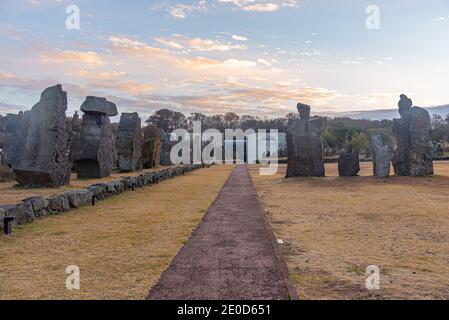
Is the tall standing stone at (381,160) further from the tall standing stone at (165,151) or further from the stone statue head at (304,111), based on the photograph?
the tall standing stone at (165,151)

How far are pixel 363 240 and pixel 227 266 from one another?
3351mm

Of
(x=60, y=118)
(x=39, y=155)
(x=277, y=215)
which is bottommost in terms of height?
(x=277, y=215)

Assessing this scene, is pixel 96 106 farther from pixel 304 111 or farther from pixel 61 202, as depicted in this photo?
pixel 304 111

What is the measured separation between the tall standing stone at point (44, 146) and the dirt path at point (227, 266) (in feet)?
27.2

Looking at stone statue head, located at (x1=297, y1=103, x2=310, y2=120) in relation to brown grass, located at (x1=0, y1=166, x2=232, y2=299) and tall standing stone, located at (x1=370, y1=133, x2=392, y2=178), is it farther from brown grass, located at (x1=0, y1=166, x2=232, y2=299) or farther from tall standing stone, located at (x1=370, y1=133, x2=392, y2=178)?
brown grass, located at (x1=0, y1=166, x2=232, y2=299)

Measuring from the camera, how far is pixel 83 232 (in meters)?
9.59

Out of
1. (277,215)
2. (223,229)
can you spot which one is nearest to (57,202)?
(223,229)

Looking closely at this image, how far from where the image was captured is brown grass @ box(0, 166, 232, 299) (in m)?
5.68

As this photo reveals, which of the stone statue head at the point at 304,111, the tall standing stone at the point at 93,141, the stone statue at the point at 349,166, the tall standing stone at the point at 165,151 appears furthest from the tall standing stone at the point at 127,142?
the tall standing stone at the point at 165,151

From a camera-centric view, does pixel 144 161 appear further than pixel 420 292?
Yes

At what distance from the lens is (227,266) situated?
6.77 metres

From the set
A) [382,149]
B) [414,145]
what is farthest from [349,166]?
[414,145]
